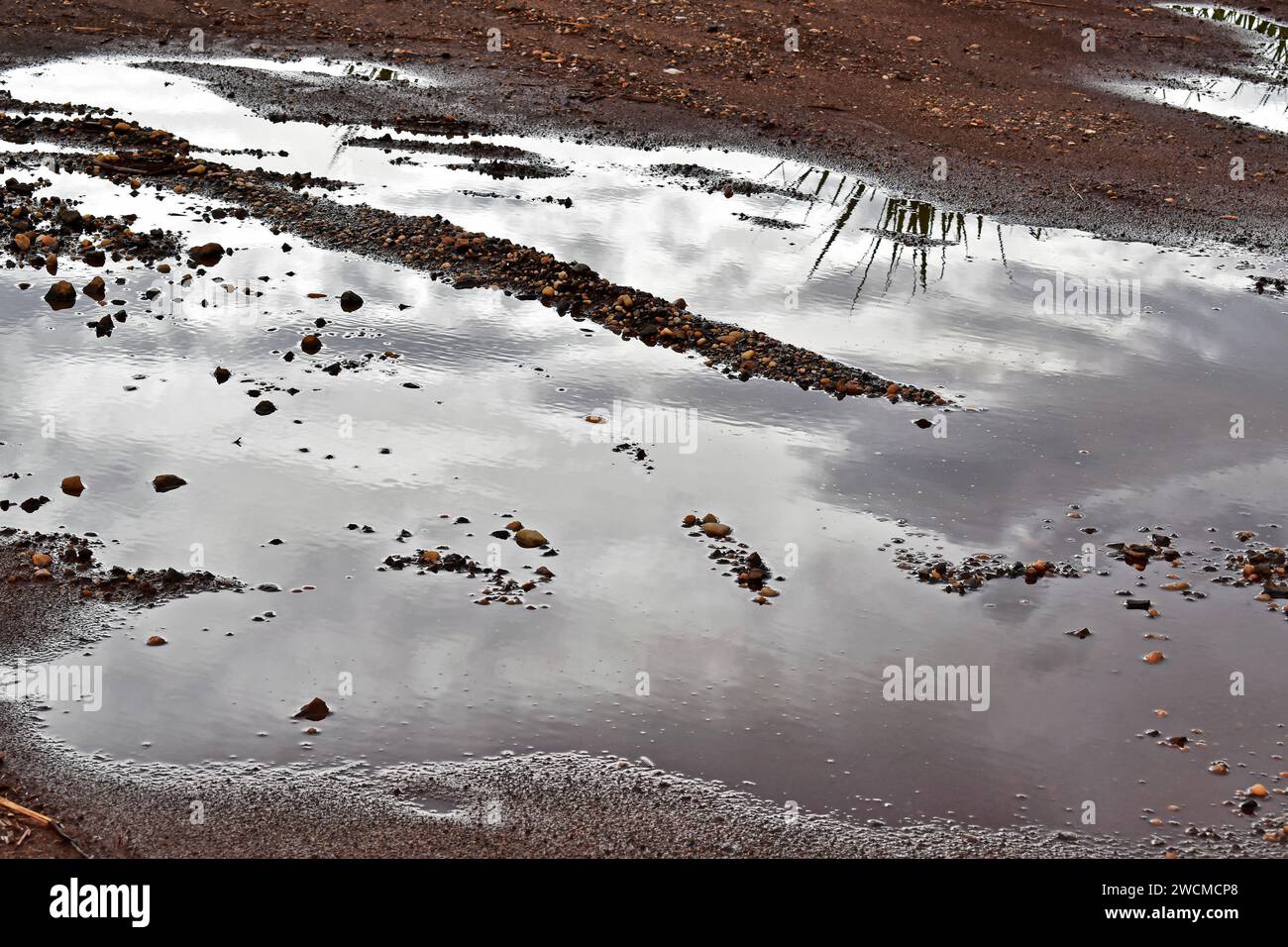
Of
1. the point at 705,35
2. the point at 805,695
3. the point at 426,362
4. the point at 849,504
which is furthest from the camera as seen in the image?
the point at 705,35

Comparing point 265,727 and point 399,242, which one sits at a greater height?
point 399,242

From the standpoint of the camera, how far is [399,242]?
8750 mm

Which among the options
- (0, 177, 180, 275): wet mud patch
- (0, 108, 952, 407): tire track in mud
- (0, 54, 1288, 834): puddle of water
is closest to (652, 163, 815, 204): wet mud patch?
(0, 54, 1288, 834): puddle of water

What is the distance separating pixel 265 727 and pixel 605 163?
23.3ft

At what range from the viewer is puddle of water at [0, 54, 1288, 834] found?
15.1 ft

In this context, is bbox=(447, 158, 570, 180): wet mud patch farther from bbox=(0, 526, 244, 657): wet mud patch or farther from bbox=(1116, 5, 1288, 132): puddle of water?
bbox=(1116, 5, 1288, 132): puddle of water

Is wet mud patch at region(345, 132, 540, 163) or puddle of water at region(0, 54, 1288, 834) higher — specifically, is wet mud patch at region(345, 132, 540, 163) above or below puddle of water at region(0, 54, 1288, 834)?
above

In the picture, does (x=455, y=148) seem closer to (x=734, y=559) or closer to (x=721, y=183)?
(x=721, y=183)

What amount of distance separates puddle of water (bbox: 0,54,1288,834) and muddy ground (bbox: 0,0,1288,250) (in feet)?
4.02

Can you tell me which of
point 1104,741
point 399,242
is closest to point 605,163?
point 399,242

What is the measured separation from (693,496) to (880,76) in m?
8.06

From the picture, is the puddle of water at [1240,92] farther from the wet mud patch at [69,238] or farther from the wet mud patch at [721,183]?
the wet mud patch at [69,238]

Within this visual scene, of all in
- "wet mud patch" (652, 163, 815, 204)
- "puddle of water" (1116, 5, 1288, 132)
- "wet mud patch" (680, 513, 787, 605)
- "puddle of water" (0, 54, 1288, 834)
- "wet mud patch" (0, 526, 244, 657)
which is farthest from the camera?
"puddle of water" (1116, 5, 1288, 132)

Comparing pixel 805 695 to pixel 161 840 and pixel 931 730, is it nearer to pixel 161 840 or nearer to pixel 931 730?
pixel 931 730
